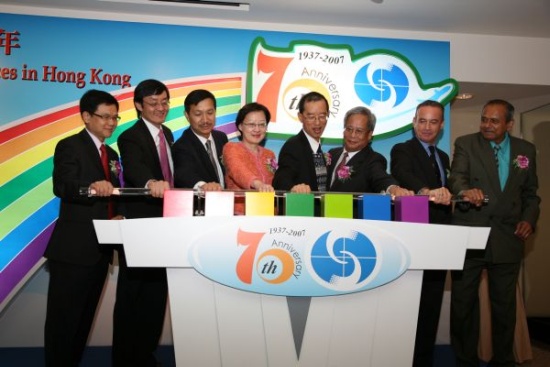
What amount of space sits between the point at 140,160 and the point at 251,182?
2.34 ft

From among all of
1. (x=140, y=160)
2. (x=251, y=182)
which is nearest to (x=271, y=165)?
(x=251, y=182)

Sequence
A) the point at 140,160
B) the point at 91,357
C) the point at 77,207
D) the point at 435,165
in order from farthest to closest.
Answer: the point at 91,357, the point at 435,165, the point at 140,160, the point at 77,207

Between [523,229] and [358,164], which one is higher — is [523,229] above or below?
below

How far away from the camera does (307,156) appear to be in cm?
340

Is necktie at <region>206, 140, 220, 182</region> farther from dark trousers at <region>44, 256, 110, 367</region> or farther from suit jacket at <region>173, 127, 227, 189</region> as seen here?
dark trousers at <region>44, 256, 110, 367</region>

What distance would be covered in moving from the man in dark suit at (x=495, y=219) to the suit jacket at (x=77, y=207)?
216 cm

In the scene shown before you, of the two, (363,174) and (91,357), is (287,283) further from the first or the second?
(91,357)

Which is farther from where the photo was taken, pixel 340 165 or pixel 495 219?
pixel 495 219

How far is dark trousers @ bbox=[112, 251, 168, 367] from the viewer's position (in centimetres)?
332

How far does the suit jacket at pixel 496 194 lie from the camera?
360 centimetres

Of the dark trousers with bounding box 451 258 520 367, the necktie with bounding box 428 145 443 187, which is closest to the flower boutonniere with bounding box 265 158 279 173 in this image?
the necktie with bounding box 428 145 443 187

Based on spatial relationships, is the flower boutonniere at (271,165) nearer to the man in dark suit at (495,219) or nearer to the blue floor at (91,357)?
the man in dark suit at (495,219)

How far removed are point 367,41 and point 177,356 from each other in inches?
123

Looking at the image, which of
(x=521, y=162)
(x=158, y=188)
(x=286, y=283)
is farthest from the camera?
(x=521, y=162)
